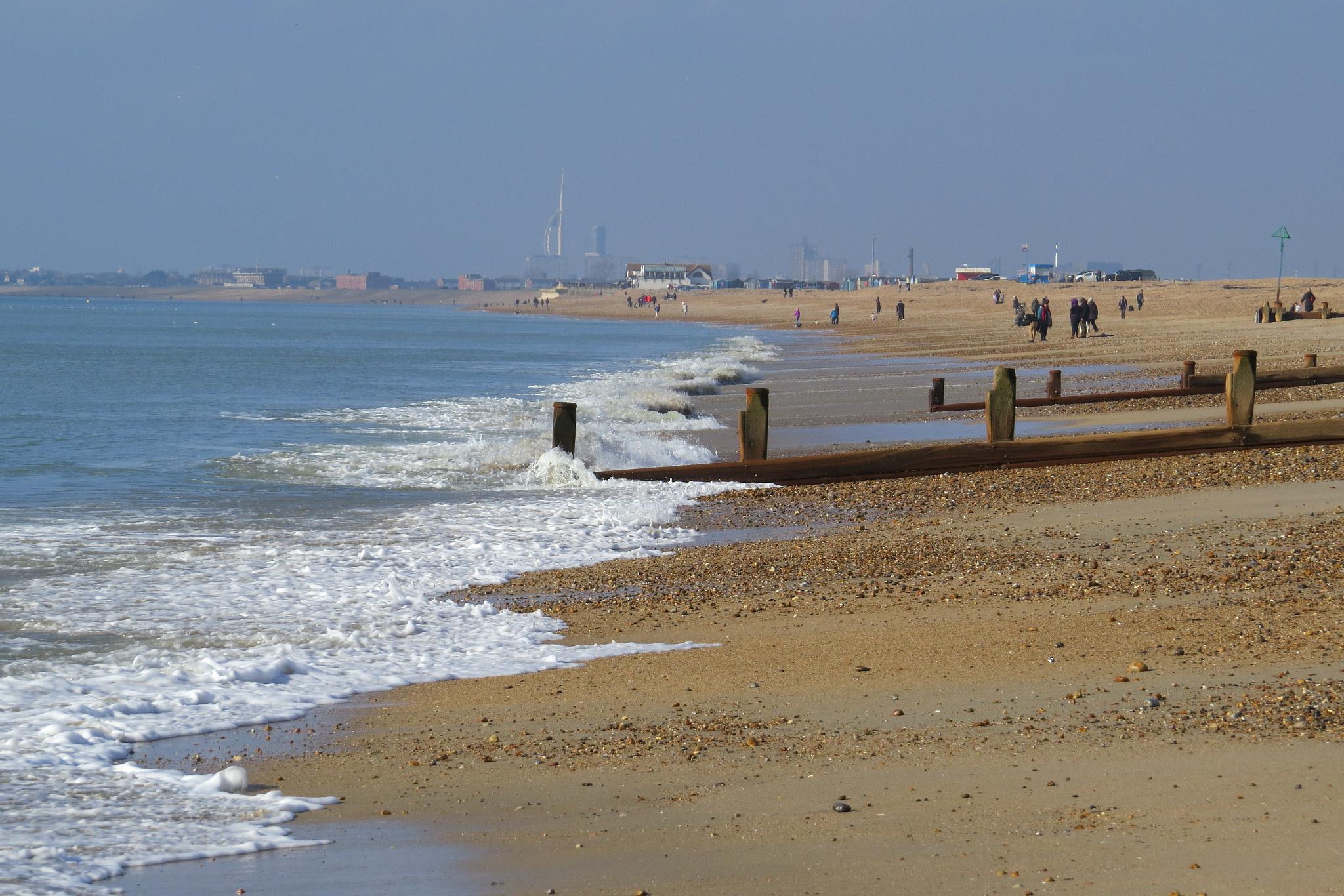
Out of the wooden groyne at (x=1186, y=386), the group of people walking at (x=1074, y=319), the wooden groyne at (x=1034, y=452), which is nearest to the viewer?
the wooden groyne at (x=1034, y=452)

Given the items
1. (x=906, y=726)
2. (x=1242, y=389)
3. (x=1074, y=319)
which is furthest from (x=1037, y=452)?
(x=1074, y=319)

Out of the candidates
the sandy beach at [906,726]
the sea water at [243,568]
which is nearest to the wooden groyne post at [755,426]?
the sea water at [243,568]

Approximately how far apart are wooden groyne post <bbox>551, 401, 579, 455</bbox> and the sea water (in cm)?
31

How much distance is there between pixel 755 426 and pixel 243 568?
238 inches

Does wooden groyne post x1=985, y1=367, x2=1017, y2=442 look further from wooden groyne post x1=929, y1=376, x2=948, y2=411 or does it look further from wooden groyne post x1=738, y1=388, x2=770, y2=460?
wooden groyne post x1=929, y1=376, x2=948, y2=411

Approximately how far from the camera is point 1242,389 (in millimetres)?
14562

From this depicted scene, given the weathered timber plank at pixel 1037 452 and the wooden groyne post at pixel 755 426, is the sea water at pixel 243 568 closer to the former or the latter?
the wooden groyne post at pixel 755 426

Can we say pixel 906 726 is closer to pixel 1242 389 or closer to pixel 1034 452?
pixel 1034 452

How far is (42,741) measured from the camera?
18.7ft

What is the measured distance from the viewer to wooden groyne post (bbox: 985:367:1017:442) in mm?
14852

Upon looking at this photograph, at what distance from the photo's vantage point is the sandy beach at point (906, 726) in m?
4.15

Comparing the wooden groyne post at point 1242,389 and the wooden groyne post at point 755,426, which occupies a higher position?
the wooden groyne post at point 1242,389

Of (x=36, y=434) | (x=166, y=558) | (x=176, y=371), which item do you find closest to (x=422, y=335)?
(x=176, y=371)

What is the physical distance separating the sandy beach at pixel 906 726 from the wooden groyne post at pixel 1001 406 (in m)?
4.17
